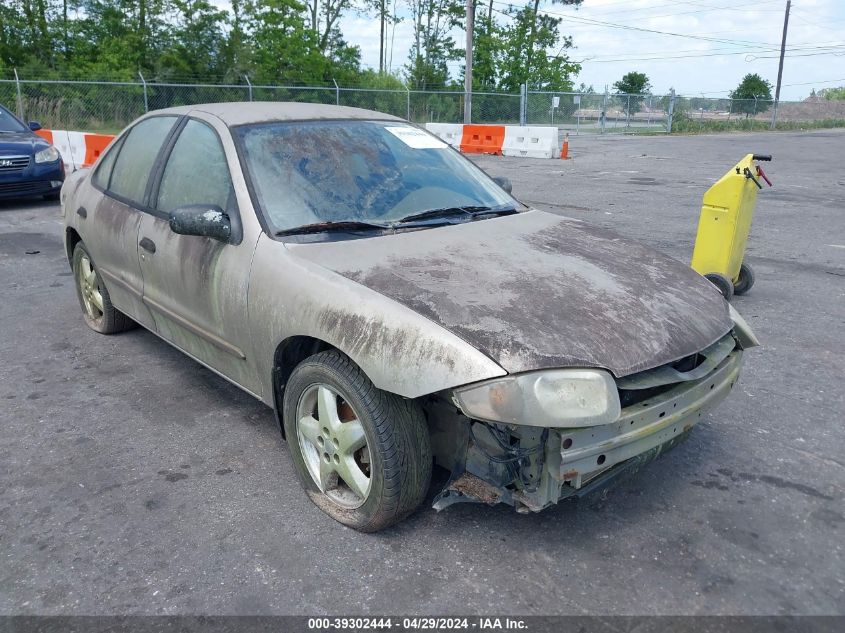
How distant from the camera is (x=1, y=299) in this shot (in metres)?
5.98

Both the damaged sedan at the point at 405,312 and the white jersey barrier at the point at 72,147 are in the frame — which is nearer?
the damaged sedan at the point at 405,312

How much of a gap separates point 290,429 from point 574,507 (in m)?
1.24

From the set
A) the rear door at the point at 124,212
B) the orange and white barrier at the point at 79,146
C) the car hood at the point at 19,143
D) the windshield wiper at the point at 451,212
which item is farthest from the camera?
the orange and white barrier at the point at 79,146

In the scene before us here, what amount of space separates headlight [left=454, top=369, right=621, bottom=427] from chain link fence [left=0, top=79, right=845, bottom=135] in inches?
722

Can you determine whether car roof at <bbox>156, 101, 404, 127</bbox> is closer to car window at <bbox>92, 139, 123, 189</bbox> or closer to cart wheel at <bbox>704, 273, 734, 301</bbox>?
car window at <bbox>92, 139, 123, 189</bbox>

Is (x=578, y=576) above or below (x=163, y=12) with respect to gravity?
below

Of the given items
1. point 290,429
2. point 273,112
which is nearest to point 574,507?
point 290,429

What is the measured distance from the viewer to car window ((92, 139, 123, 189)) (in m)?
4.66

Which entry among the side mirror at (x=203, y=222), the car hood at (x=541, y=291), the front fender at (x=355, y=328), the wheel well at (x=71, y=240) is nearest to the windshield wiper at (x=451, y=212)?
the car hood at (x=541, y=291)

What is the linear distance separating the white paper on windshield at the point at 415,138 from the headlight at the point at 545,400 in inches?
79.2

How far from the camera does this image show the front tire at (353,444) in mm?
2566

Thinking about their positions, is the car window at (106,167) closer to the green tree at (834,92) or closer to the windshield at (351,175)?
the windshield at (351,175)

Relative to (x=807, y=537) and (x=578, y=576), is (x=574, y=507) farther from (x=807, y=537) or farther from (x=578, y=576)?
(x=807, y=537)

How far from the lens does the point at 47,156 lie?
1041 cm
